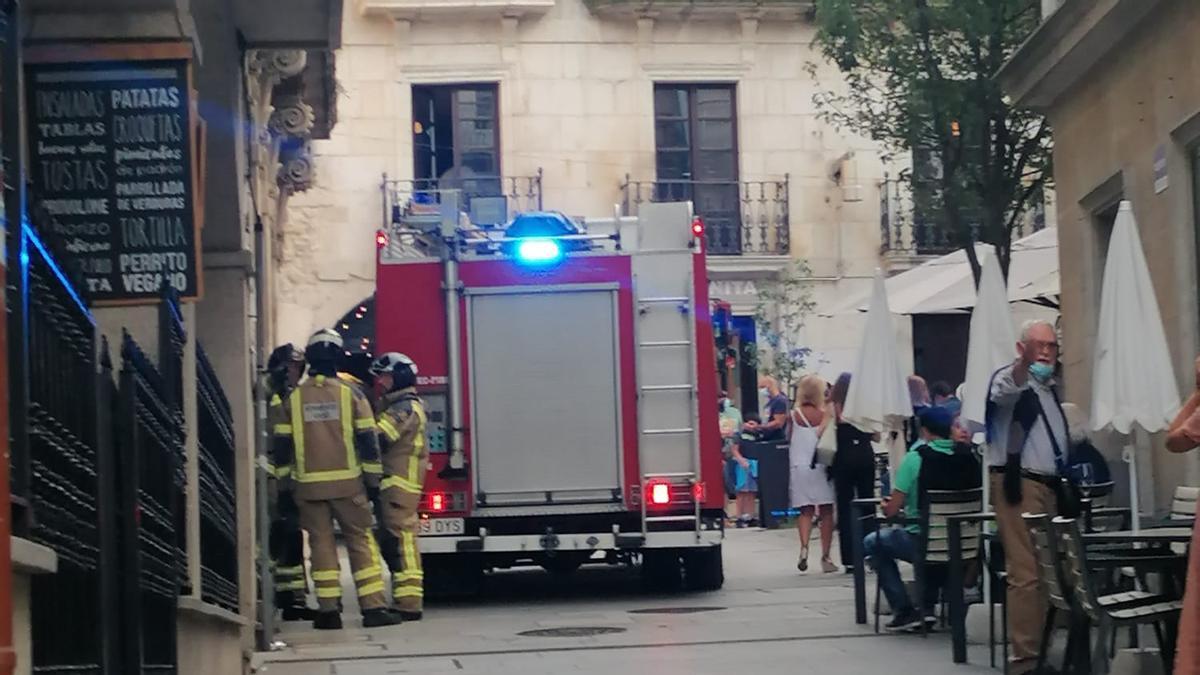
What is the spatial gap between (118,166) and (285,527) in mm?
6615

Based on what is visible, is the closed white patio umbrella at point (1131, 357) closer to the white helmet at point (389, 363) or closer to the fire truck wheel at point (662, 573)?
the white helmet at point (389, 363)

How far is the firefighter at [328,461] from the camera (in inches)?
520

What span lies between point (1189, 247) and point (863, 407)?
2810mm

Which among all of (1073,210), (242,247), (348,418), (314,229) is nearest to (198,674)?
(242,247)

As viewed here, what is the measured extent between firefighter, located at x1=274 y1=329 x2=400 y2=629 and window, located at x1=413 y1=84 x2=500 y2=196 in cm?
1684

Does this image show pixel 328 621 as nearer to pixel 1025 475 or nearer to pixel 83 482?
pixel 1025 475

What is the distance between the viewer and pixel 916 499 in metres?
12.1

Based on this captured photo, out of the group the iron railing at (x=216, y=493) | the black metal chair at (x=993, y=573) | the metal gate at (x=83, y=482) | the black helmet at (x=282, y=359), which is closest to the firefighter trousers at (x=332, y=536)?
the black helmet at (x=282, y=359)

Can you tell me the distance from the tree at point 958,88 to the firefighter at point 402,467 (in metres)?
7.44

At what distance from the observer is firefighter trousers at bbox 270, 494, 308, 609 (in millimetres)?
13703

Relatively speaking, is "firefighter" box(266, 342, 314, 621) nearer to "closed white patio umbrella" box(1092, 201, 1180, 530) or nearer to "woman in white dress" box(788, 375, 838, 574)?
"woman in white dress" box(788, 375, 838, 574)

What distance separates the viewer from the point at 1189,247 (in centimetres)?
1248

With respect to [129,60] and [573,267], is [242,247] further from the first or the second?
[573,267]

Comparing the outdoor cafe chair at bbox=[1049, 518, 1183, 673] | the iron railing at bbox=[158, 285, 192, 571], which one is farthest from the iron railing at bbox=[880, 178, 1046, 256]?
the iron railing at bbox=[158, 285, 192, 571]
